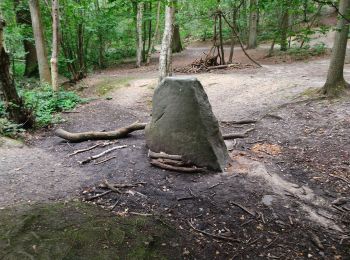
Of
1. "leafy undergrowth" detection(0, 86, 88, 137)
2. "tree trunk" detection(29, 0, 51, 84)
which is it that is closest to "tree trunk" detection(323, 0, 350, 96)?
"leafy undergrowth" detection(0, 86, 88, 137)

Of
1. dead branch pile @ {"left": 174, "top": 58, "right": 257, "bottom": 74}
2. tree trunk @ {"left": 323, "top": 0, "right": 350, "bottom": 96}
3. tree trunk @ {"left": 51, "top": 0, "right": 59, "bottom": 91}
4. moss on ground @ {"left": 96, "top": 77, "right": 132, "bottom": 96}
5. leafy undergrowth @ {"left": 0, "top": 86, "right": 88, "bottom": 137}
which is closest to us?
leafy undergrowth @ {"left": 0, "top": 86, "right": 88, "bottom": 137}

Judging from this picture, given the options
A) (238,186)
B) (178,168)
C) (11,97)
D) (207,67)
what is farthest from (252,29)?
(238,186)

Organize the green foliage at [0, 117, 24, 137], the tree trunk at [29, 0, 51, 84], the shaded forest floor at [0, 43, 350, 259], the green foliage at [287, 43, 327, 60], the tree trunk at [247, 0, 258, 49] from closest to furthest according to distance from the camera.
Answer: the shaded forest floor at [0, 43, 350, 259], the green foliage at [0, 117, 24, 137], the tree trunk at [29, 0, 51, 84], the green foliage at [287, 43, 327, 60], the tree trunk at [247, 0, 258, 49]

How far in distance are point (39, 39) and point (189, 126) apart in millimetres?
8389

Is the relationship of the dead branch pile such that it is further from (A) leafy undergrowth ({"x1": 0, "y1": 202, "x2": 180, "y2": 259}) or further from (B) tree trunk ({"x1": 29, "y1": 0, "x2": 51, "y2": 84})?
(A) leafy undergrowth ({"x1": 0, "y1": 202, "x2": 180, "y2": 259})

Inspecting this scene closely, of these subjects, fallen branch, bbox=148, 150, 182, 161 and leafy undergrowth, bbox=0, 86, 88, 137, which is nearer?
fallen branch, bbox=148, 150, 182, 161

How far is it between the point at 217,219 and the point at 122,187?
154cm

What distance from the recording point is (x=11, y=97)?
7242mm

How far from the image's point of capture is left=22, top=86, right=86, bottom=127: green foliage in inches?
323

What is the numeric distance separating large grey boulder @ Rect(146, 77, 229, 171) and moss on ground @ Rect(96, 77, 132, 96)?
6586mm

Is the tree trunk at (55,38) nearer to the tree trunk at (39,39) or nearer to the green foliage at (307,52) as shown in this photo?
the tree trunk at (39,39)

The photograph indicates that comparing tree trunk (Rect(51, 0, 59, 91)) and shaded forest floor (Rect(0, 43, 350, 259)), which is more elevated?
tree trunk (Rect(51, 0, 59, 91))

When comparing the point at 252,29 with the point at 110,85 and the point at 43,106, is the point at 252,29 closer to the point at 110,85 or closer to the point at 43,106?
the point at 110,85

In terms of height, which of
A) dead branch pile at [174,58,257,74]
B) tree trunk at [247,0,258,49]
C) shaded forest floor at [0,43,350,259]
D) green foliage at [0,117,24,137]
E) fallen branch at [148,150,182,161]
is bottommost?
shaded forest floor at [0,43,350,259]
